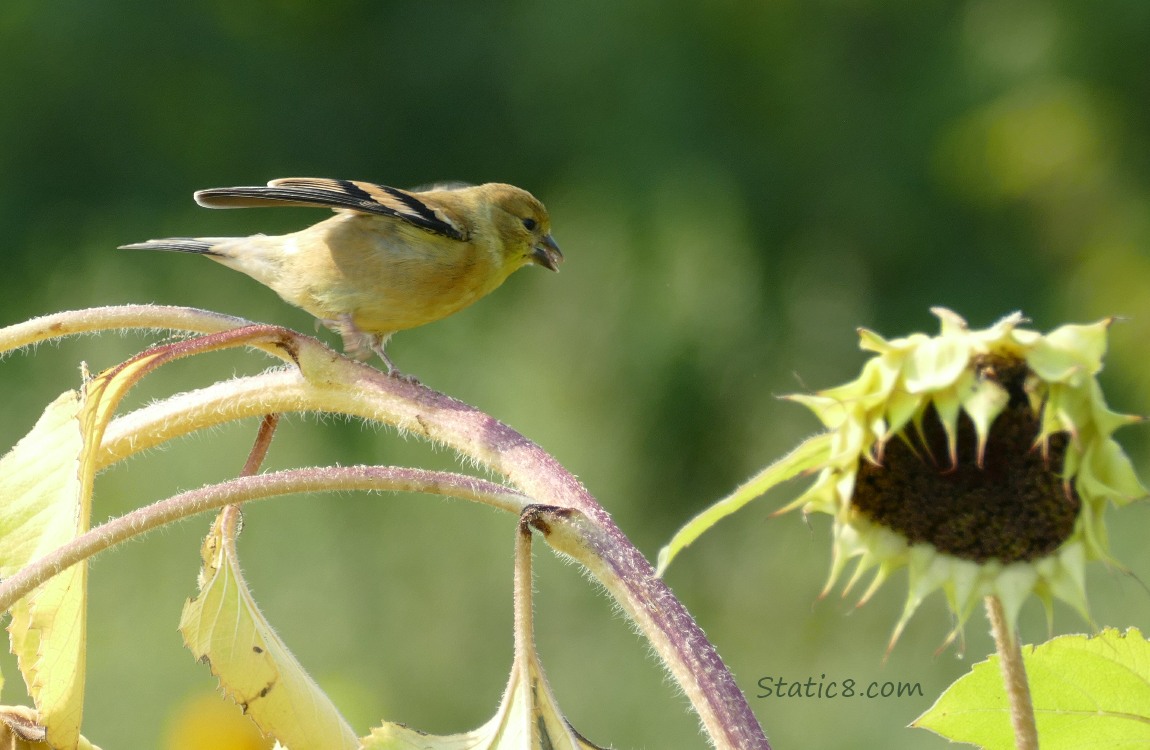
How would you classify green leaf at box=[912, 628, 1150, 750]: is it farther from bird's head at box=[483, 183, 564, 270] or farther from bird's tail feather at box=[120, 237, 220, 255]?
bird's head at box=[483, 183, 564, 270]

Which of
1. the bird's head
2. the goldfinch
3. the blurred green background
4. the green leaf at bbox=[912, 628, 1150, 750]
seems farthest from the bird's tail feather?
the blurred green background

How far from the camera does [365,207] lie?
1572 mm

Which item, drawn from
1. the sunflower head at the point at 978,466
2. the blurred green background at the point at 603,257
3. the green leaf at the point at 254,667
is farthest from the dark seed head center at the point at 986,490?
the blurred green background at the point at 603,257

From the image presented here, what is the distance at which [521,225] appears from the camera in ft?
6.72

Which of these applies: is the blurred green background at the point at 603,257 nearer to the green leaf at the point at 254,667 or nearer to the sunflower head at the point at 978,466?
the green leaf at the point at 254,667

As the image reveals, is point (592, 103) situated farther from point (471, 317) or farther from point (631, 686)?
point (631, 686)

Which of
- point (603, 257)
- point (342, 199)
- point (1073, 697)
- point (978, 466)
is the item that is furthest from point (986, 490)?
point (603, 257)

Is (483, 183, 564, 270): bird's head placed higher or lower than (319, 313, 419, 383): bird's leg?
higher

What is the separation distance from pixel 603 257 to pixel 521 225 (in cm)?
251

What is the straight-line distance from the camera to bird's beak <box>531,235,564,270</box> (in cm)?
209

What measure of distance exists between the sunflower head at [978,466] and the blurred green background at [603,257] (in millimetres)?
3296

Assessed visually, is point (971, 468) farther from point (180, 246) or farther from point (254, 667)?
point (180, 246)

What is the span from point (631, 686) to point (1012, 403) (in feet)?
11.9

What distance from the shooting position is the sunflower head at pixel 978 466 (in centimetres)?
54
